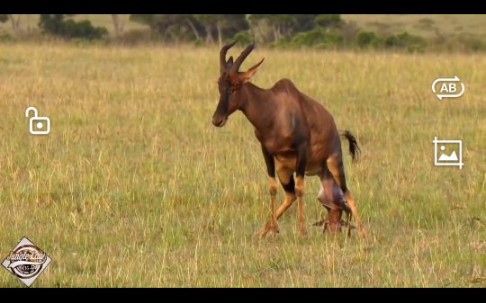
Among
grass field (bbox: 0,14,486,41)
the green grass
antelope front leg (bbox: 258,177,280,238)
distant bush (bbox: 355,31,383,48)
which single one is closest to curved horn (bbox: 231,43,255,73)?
antelope front leg (bbox: 258,177,280,238)

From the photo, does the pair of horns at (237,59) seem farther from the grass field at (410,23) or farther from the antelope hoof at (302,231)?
the grass field at (410,23)

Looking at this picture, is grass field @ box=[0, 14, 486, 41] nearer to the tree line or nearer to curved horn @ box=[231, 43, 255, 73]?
the tree line

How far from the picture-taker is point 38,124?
1423cm

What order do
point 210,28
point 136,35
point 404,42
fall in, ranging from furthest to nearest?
point 210,28, point 136,35, point 404,42

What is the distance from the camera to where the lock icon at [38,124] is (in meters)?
13.7

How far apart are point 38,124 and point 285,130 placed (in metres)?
6.18

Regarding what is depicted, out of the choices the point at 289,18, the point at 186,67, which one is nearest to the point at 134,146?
the point at 186,67

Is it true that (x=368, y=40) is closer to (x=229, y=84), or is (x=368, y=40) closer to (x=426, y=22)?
(x=426, y=22)

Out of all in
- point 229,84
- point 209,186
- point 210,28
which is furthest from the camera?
point 210,28

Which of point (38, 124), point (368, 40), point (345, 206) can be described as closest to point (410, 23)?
point (368, 40)

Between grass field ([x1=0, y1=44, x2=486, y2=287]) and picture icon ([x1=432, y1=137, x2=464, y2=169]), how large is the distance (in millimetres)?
122

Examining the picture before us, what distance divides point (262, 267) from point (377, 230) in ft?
5.29

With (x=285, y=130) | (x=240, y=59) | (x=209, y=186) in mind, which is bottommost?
(x=209, y=186)

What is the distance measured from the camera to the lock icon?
1372 centimetres
